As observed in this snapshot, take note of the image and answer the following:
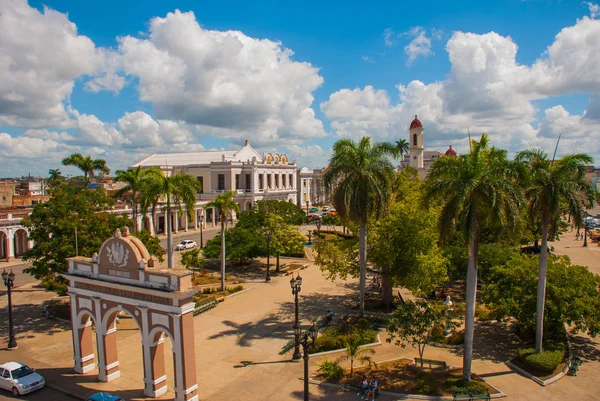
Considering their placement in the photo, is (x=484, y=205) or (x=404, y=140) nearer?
(x=484, y=205)

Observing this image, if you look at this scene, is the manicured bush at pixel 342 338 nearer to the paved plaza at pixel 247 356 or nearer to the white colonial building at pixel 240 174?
the paved plaza at pixel 247 356

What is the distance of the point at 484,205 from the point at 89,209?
22.5 m

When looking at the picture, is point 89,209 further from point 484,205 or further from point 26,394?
point 484,205

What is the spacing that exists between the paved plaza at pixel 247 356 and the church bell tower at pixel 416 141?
61.4 metres

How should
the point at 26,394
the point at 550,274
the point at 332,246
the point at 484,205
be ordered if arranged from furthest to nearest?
1. the point at 332,246
2. the point at 550,274
3. the point at 26,394
4. the point at 484,205

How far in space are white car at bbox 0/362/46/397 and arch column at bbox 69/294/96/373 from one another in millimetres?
1559

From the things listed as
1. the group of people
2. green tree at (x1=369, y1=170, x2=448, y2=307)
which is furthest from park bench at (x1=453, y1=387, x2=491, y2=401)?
green tree at (x1=369, y1=170, x2=448, y2=307)

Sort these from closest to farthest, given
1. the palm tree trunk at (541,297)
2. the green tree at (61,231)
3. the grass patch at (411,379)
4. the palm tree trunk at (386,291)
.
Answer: the grass patch at (411,379) < the palm tree trunk at (541,297) < the green tree at (61,231) < the palm tree trunk at (386,291)

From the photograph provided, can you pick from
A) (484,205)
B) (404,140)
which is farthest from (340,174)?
(404,140)

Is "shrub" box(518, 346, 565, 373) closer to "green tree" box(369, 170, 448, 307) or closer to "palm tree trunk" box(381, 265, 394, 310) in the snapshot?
"green tree" box(369, 170, 448, 307)

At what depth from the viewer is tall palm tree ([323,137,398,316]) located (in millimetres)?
22359

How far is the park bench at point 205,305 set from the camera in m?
25.5

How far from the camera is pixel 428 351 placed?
20.2 meters

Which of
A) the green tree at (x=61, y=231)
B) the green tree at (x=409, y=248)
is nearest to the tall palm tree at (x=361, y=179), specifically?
the green tree at (x=409, y=248)
